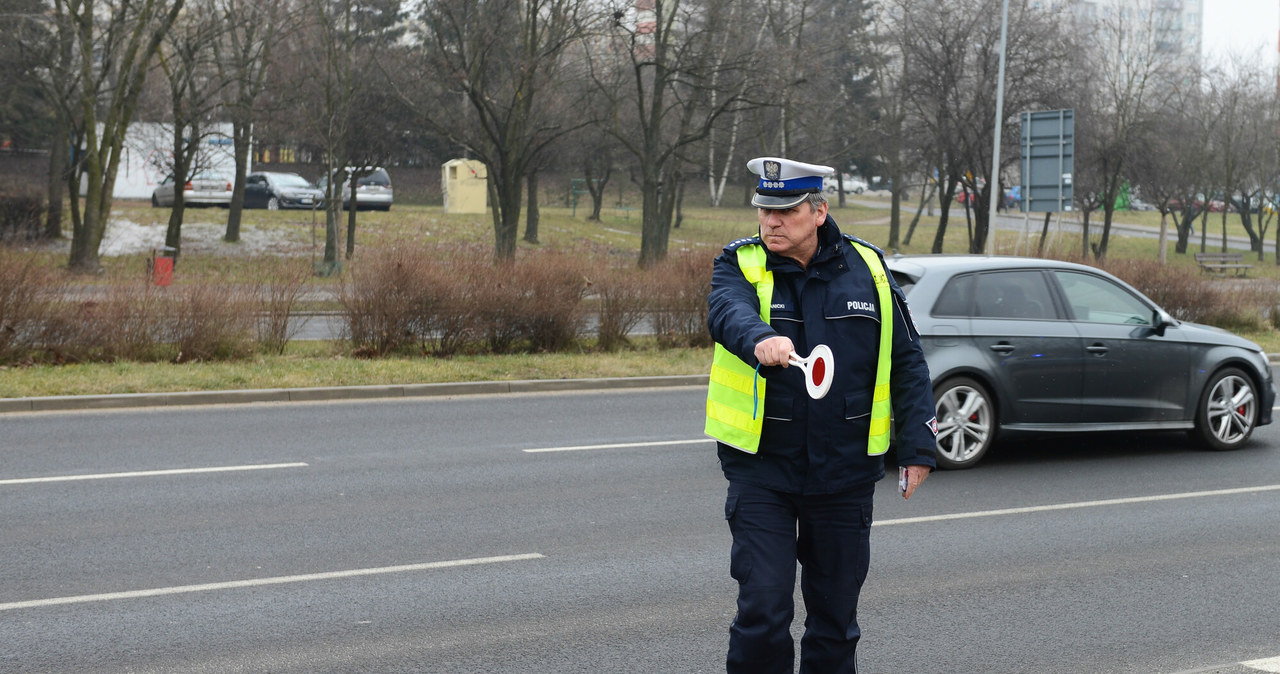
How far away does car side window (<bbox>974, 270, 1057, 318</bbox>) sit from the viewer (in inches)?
386

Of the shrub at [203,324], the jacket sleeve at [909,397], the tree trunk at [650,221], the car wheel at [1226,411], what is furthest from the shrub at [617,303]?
the tree trunk at [650,221]

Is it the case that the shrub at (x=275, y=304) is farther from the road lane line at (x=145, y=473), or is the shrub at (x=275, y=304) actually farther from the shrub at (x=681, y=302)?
the road lane line at (x=145, y=473)

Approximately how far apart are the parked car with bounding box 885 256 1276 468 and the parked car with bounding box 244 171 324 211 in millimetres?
38833

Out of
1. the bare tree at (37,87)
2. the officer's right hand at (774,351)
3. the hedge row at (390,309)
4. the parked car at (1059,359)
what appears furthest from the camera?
the bare tree at (37,87)

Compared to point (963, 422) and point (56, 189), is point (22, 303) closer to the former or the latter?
point (963, 422)

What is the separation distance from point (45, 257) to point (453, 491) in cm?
889

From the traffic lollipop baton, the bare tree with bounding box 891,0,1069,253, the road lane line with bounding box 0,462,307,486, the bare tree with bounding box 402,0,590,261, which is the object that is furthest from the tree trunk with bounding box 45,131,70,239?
the traffic lollipop baton

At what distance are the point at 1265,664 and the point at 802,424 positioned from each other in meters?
2.58

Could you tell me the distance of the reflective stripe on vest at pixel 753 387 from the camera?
12.2 feet

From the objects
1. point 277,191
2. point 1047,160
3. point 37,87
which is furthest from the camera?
point 277,191

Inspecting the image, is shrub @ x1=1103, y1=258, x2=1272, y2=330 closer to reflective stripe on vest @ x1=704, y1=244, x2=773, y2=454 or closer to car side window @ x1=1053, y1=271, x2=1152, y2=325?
car side window @ x1=1053, y1=271, x2=1152, y2=325

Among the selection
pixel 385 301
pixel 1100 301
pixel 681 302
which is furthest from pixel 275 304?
pixel 1100 301

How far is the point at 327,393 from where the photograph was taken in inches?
517

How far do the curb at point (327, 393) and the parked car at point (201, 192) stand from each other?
32926 mm
